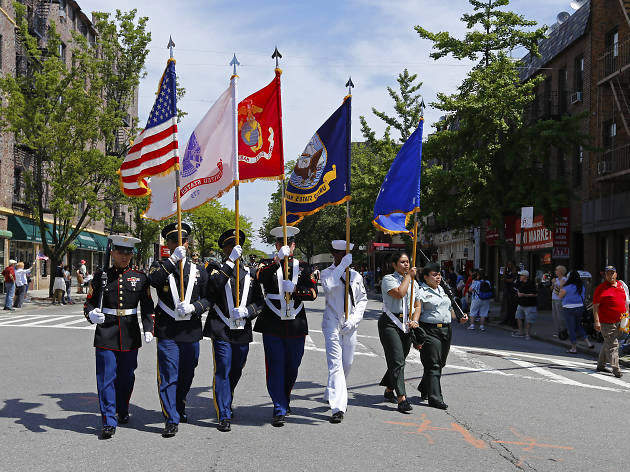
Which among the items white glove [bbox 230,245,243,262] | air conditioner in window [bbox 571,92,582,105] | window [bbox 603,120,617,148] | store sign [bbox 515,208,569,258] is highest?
air conditioner in window [bbox 571,92,582,105]

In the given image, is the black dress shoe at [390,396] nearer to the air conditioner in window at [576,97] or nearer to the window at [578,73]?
the air conditioner in window at [576,97]

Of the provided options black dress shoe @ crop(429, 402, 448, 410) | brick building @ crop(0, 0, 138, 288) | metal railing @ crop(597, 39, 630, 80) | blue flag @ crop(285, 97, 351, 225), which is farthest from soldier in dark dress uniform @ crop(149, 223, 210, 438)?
brick building @ crop(0, 0, 138, 288)

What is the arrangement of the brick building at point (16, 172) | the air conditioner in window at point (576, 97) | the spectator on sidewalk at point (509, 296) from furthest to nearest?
1. the brick building at point (16, 172)
2. the air conditioner in window at point (576, 97)
3. the spectator on sidewalk at point (509, 296)

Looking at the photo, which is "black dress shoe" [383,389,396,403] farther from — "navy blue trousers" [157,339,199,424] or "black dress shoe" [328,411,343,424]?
"navy blue trousers" [157,339,199,424]

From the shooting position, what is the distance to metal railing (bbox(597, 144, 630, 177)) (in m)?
23.5

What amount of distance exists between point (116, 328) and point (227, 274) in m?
1.17

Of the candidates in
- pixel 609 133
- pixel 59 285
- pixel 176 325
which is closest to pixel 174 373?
pixel 176 325

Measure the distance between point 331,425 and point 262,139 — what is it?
321 centimetres

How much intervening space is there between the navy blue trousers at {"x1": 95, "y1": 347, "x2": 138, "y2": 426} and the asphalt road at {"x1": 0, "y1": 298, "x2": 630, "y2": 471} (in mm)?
227

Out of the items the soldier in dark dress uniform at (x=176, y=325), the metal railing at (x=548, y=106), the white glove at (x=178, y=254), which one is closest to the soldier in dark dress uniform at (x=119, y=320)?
the soldier in dark dress uniform at (x=176, y=325)

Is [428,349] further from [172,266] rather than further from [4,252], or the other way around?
[4,252]

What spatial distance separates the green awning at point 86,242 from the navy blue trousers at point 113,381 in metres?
42.8

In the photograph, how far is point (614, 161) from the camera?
24141 mm

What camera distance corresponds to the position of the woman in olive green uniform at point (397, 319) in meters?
7.81
